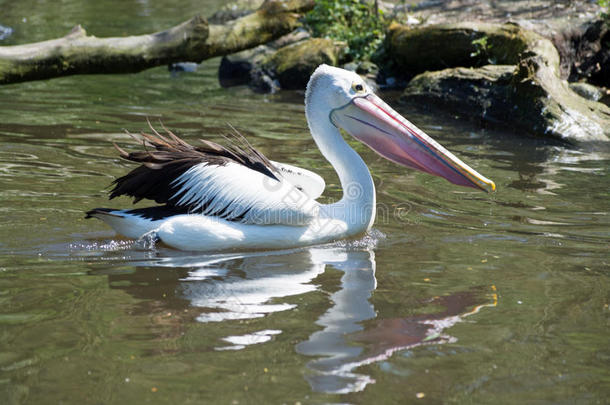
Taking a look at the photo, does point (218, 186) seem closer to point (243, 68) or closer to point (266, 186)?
point (266, 186)

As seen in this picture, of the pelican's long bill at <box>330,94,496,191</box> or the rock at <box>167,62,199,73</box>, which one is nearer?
the pelican's long bill at <box>330,94,496,191</box>

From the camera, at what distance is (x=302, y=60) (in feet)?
33.1

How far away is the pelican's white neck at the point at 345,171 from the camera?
445cm

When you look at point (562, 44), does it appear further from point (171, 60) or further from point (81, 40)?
point (81, 40)

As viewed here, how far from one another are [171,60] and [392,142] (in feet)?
10.7

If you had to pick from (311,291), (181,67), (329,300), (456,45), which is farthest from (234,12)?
(329,300)

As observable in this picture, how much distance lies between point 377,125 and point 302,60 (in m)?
5.72

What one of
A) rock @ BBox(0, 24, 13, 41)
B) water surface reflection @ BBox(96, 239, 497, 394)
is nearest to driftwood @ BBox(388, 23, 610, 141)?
water surface reflection @ BBox(96, 239, 497, 394)

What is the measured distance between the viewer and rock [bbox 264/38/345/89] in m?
10.1

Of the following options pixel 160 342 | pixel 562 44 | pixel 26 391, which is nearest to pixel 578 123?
pixel 562 44

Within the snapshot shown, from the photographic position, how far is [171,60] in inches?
281

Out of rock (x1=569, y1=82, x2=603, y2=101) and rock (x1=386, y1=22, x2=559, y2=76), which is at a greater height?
rock (x1=386, y1=22, x2=559, y2=76)

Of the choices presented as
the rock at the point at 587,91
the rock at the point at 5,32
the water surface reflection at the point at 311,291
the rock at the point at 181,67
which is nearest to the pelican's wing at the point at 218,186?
the water surface reflection at the point at 311,291

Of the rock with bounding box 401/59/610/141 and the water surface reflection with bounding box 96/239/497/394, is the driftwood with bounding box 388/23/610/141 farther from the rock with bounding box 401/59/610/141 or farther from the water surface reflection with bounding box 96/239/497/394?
the water surface reflection with bounding box 96/239/497/394
